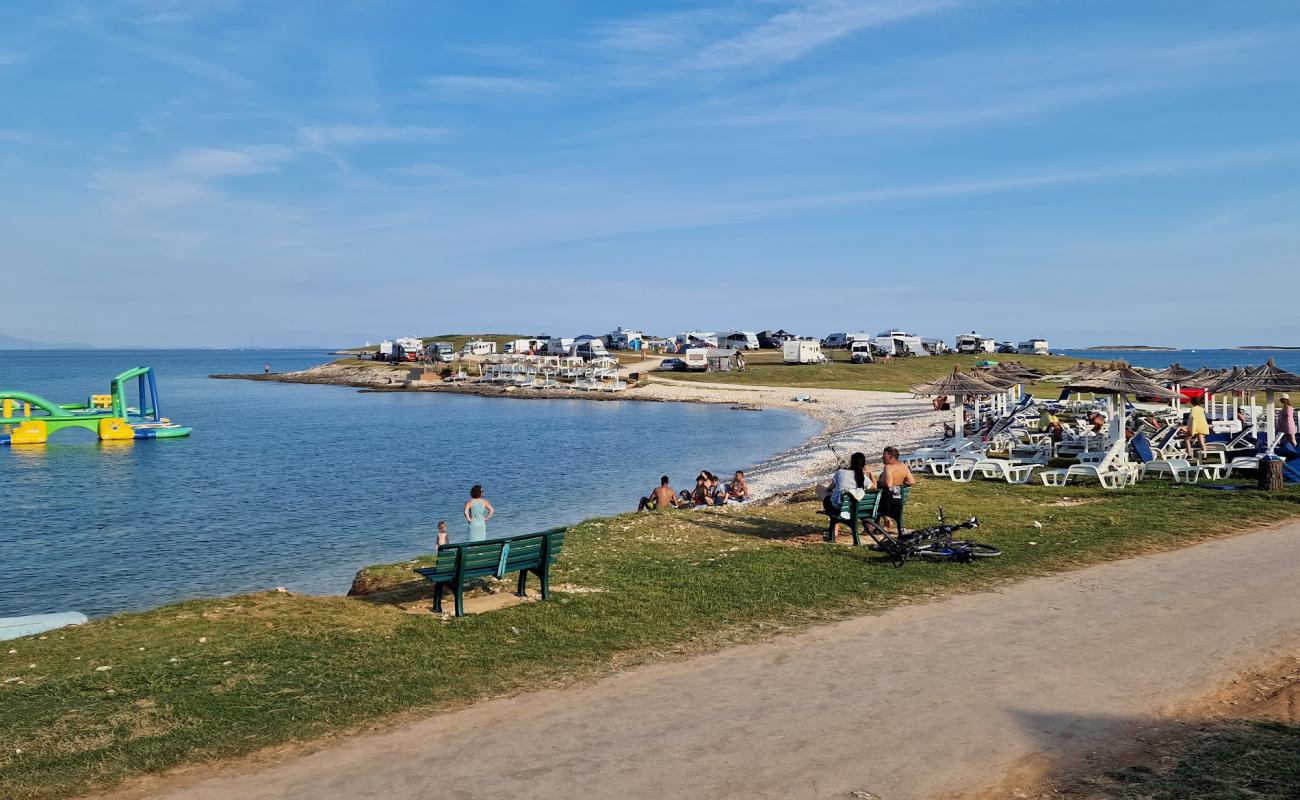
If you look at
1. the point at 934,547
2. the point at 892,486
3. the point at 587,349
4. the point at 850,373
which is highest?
the point at 587,349

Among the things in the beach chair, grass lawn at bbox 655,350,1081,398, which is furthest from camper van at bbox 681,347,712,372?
the beach chair

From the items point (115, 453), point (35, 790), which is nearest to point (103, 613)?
point (35, 790)

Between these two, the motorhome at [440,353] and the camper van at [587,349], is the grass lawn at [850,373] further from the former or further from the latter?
the motorhome at [440,353]

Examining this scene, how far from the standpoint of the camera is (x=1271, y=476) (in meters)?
16.1

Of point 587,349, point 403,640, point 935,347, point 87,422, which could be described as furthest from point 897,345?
point 403,640

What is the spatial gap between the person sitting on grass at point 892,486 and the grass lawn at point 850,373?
168 feet

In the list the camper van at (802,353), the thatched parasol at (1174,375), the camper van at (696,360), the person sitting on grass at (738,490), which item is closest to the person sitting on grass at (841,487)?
the person sitting on grass at (738,490)

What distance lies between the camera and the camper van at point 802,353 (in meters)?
81.5

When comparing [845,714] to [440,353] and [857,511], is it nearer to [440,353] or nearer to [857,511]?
[857,511]

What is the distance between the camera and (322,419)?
59719 millimetres

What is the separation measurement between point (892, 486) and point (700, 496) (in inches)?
296

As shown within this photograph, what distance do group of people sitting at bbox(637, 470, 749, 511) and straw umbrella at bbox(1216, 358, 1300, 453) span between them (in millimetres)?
10713

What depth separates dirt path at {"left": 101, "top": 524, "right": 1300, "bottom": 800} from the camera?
5453mm

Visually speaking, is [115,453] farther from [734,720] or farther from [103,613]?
[734,720]
